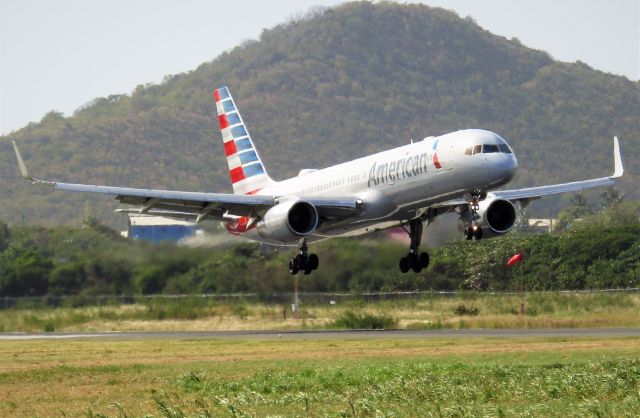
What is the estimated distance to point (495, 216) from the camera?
159 ft

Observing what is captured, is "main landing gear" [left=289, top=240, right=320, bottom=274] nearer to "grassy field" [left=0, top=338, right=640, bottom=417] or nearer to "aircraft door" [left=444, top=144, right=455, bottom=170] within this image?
"grassy field" [left=0, top=338, right=640, bottom=417]

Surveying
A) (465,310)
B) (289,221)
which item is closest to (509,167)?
(289,221)

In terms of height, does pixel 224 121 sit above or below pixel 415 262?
above

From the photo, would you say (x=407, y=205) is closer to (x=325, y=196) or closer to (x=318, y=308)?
(x=325, y=196)

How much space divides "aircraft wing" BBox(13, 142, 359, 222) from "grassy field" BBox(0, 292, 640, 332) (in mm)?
14436

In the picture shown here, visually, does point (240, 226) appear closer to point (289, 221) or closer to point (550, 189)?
point (289, 221)

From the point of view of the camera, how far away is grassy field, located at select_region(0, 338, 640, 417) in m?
31.7

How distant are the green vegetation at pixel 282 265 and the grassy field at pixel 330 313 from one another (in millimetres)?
1133

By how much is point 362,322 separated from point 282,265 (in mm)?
4771

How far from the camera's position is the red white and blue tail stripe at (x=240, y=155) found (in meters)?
59.2

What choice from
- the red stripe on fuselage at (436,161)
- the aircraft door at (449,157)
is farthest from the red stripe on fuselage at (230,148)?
the aircraft door at (449,157)

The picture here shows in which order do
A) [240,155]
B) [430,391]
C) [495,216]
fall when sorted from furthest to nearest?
1. [240,155]
2. [495,216]
3. [430,391]

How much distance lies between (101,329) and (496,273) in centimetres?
2187

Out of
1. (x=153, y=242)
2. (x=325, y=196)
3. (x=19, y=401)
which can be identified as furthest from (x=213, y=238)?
(x=19, y=401)
